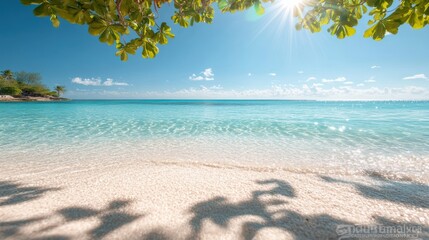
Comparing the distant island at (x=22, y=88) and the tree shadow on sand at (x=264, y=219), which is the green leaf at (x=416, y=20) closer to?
the tree shadow on sand at (x=264, y=219)

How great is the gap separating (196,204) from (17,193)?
9.19 feet

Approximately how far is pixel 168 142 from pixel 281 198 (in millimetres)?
5332

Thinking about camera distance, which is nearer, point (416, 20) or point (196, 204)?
point (416, 20)

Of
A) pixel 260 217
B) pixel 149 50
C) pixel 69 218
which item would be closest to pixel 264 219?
pixel 260 217

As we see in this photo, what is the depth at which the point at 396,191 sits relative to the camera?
3109 mm

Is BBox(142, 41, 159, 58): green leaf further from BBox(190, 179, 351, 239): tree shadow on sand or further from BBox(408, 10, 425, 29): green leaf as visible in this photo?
BBox(408, 10, 425, 29): green leaf

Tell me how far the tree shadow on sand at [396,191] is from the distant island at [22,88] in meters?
90.1

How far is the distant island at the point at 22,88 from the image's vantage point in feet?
220

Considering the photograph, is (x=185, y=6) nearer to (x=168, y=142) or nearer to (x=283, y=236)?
(x=283, y=236)

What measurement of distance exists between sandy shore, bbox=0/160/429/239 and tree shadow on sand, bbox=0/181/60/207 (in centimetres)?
1

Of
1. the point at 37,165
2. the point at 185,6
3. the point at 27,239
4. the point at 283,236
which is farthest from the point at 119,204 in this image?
the point at 37,165

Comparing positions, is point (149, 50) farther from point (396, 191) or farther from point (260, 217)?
point (396, 191)

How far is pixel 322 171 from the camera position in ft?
13.8

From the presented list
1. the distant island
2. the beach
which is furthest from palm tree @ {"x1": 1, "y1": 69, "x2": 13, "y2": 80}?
the beach
